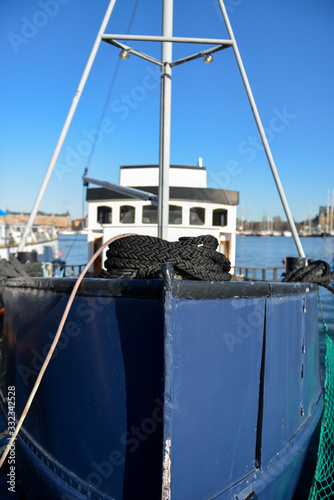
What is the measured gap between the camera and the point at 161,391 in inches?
77.4

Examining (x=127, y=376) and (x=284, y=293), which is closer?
(x=127, y=376)

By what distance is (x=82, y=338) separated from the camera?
7.86ft

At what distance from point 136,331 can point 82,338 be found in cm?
52

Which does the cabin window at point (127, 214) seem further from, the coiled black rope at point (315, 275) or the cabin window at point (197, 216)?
the coiled black rope at point (315, 275)

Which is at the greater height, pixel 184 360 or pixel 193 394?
pixel 184 360

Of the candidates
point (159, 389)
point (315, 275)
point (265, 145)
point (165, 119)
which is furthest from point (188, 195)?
point (159, 389)

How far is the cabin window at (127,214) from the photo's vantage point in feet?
34.1

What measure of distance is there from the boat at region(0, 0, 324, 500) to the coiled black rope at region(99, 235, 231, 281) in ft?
0.49

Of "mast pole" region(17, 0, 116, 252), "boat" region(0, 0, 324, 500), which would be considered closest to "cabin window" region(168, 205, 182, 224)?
"mast pole" region(17, 0, 116, 252)

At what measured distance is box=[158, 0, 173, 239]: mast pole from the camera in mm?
4859

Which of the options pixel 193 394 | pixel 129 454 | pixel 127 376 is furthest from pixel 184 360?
pixel 129 454

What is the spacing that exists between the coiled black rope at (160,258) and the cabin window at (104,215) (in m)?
8.19

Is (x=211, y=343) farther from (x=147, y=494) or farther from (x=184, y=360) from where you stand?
(x=147, y=494)

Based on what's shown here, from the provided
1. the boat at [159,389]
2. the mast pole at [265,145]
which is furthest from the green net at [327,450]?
the mast pole at [265,145]
